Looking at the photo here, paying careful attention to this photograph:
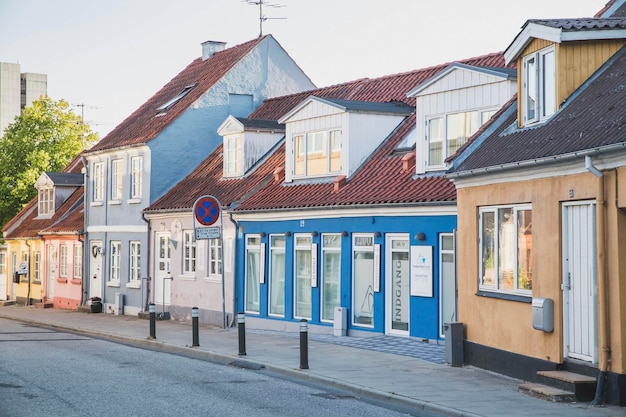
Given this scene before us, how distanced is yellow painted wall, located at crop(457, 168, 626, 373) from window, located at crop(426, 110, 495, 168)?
3477mm

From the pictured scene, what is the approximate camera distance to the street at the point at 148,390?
12328 mm

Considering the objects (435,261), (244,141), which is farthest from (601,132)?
(244,141)

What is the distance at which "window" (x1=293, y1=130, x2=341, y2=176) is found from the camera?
80.9ft

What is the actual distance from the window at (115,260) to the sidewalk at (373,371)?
766 cm

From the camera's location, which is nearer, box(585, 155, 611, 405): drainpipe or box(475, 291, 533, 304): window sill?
box(585, 155, 611, 405): drainpipe

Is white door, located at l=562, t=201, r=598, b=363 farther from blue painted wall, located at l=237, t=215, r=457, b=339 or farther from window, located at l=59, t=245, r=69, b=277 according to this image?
window, located at l=59, t=245, r=69, b=277

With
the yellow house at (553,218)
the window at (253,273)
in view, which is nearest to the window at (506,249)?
the yellow house at (553,218)

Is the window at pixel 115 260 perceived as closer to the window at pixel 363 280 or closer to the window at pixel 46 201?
the window at pixel 46 201

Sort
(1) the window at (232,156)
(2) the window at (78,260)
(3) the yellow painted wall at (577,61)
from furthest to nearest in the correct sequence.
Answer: (2) the window at (78,260) → (1) the window at (232,156) → (3) the yellow painted wall at (577,61)

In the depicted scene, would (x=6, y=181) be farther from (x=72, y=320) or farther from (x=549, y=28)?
(x=549, y=28)

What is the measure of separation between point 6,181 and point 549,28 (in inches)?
1581

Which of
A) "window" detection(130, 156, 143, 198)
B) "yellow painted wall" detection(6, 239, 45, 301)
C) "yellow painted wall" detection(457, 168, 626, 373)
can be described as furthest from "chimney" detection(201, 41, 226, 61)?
"yellow painted wall" detection(457, 168, 626, 373)

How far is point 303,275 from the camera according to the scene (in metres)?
24.9

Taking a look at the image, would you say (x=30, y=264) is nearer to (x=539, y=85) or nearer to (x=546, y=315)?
(x=539, y=85)
